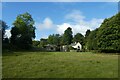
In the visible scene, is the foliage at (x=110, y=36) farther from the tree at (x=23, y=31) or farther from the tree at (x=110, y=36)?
the tree at (x=23, y=31)

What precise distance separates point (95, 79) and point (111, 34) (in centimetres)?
4384

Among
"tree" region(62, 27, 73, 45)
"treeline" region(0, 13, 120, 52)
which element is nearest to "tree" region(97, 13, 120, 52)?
"treeline" region(0, 13, 120, 52)

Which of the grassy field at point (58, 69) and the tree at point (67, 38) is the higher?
the tree at point (67, 38)

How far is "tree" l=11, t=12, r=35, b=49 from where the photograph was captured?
71.8m

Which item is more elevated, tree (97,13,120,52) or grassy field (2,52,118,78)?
tree (97,13,120,52)

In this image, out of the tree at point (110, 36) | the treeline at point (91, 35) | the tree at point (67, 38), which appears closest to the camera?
the tree at point (110, 36)

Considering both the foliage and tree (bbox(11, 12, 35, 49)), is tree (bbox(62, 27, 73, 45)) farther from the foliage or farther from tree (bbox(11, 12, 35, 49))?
the foliage

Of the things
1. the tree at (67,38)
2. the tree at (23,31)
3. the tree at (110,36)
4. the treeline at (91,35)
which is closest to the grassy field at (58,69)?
the tree at (110,36)

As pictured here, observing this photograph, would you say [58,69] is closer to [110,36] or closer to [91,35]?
[110,36]

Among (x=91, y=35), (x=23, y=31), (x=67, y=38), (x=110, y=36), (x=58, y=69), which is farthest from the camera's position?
(x=67, y=38)

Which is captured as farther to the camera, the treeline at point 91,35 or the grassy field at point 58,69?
the treeline at point 91,35

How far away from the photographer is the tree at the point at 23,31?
7181cm

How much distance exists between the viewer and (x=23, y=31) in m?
75.9

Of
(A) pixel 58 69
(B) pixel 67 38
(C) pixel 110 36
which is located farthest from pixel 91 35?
(B) pixel 67 38
